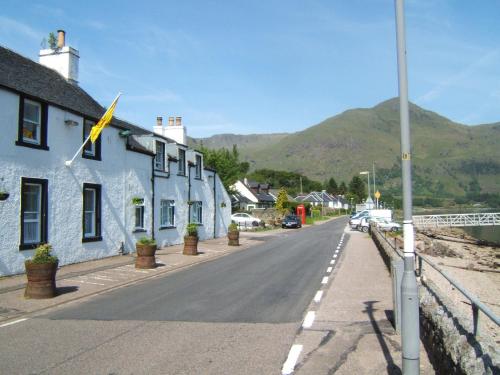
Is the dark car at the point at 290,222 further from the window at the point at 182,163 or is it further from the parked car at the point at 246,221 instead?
the window at the point at 182,163

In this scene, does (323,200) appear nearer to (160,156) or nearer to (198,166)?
(198,166)

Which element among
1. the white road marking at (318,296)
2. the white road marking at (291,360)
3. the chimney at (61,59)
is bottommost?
the white road marking at (318,296)

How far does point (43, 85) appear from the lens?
18.0 meters

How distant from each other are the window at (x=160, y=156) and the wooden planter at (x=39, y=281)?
14.0 metres

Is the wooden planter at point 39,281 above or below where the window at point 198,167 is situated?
below

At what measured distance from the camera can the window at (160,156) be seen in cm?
2536

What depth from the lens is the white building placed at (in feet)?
49.0

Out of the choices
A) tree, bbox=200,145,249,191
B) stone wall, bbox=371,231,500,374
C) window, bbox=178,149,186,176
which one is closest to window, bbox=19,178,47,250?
window, bbox=178,149,186,176

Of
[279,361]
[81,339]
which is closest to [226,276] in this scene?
[81,339]

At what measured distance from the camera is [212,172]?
109ft

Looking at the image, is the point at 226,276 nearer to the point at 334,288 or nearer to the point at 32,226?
the point at 334,288

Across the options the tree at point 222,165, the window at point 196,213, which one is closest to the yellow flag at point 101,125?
the window at point 196,213

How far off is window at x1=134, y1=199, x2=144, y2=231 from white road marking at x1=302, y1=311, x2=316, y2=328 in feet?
48.0

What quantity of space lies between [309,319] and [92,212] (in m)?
13.0
